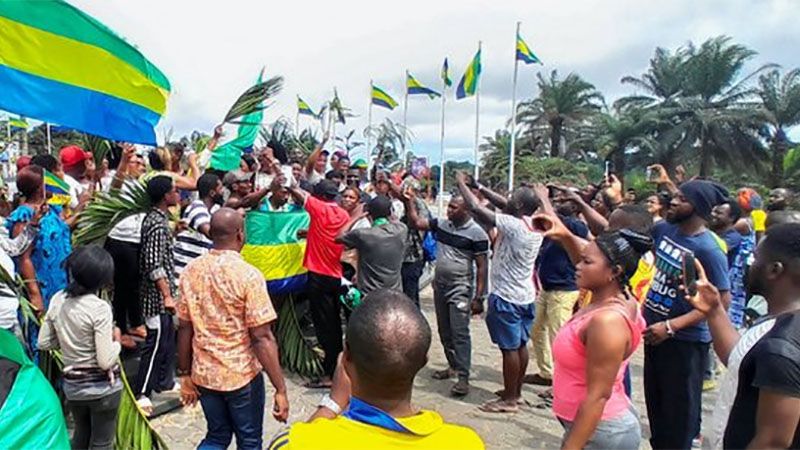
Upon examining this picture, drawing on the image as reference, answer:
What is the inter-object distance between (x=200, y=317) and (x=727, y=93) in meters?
36.5

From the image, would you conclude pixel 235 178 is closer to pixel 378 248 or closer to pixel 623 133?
pixel 378 248

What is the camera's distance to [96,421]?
3240mm

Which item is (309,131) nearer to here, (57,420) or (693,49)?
(57,420)

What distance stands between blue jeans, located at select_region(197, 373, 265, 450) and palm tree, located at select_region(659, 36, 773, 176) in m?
34.7

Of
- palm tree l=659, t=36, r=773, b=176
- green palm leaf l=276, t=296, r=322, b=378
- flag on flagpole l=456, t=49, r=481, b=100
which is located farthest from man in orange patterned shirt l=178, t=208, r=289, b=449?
palm tree l=659, t=36, r=773, b=176

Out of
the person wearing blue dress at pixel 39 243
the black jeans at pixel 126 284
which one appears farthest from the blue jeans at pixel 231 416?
the black jeans at pixel 126 284

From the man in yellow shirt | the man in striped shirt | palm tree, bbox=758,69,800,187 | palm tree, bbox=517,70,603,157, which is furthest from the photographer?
palm tree, bbox=517,70,603,157

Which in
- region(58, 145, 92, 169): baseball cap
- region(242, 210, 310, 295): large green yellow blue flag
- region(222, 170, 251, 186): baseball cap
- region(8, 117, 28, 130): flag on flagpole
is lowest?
region(242, 210, 310, 295): large green yellow blue flag

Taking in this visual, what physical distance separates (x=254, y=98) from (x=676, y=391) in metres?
3.95

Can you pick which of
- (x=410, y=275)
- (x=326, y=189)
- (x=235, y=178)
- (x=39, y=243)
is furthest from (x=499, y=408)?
(x=39, y=243)

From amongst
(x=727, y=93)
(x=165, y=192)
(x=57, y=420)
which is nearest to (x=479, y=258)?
(x=165, y=192)

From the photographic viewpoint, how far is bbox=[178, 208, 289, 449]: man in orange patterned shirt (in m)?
3.18

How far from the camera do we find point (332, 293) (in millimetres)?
5648

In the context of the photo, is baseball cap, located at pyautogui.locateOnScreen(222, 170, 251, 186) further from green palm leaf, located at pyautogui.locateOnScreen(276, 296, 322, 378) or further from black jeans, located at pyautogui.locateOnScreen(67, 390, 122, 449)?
black jeans, located at pyautogui.locateOnScreen(67, 390, 122, 449)
